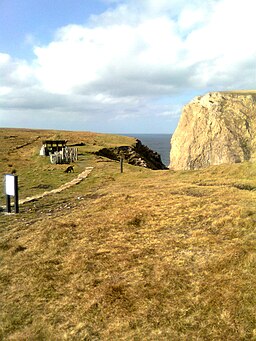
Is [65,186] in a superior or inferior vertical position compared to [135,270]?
superior

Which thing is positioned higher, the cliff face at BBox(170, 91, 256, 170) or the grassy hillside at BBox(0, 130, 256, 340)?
the cliff face at BBox(170, 91, 256, 170)

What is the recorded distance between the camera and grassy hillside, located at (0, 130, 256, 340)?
255 inches

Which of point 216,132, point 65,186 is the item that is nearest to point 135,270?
point 65,186

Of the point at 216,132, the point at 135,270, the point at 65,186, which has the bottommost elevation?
the point at 135,270

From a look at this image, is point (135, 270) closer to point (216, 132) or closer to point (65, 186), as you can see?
point (65, 186)

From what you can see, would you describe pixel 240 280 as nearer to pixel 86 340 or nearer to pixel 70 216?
pixel 86 340

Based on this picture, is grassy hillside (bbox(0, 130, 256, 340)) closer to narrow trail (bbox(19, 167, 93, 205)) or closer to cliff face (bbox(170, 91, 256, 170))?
narrow trail (bbox(19, 167, 93, 205))

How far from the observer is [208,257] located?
8.73 metres

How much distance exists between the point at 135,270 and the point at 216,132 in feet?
247

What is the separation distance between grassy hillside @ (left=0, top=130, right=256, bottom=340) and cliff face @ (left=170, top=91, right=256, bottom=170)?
6325 cm

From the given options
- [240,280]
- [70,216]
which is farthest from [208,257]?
[70,216]

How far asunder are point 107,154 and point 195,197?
36339 millimetres

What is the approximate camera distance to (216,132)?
79438mm

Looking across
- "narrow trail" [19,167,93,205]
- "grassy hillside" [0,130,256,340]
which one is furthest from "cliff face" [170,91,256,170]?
"grassy hillside" [0,130,256,340]
